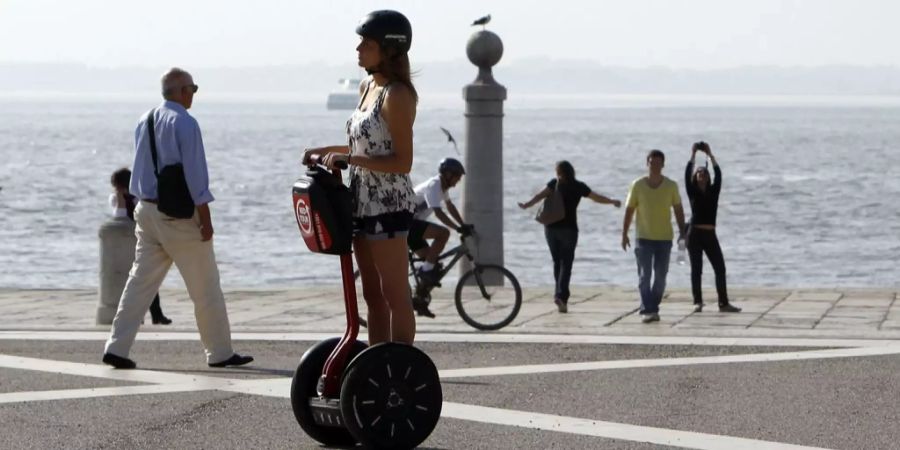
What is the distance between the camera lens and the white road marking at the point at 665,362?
10234 millimetres

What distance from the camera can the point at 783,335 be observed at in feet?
40.5

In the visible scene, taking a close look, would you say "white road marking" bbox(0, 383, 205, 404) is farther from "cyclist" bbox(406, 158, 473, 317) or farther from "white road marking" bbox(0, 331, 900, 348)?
"cyclist" bbox(406, 158, 473, 317)

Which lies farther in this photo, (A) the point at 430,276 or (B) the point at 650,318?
(A) the point at 430,276

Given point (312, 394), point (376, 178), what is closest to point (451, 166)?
point (312, 394)

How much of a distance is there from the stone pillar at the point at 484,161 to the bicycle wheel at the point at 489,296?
3.62m

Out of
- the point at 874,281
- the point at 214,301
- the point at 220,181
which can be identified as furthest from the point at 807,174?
the point at 214,301

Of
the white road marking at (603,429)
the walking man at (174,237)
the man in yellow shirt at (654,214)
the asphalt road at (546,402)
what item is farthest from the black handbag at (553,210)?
the white road marking at (603,429)

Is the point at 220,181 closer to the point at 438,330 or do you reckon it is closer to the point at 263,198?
the point at 263,198

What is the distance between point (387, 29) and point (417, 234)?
22.3ft

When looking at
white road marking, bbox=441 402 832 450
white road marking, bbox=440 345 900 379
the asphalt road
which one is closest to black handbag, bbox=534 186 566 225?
the asphalt road

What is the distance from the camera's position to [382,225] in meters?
7.44

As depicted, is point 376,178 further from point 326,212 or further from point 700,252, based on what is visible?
point 700,252

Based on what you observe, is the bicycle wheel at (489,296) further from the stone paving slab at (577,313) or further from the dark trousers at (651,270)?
the dark trousers at (651,270)

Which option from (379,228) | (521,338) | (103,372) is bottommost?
(521,338)
